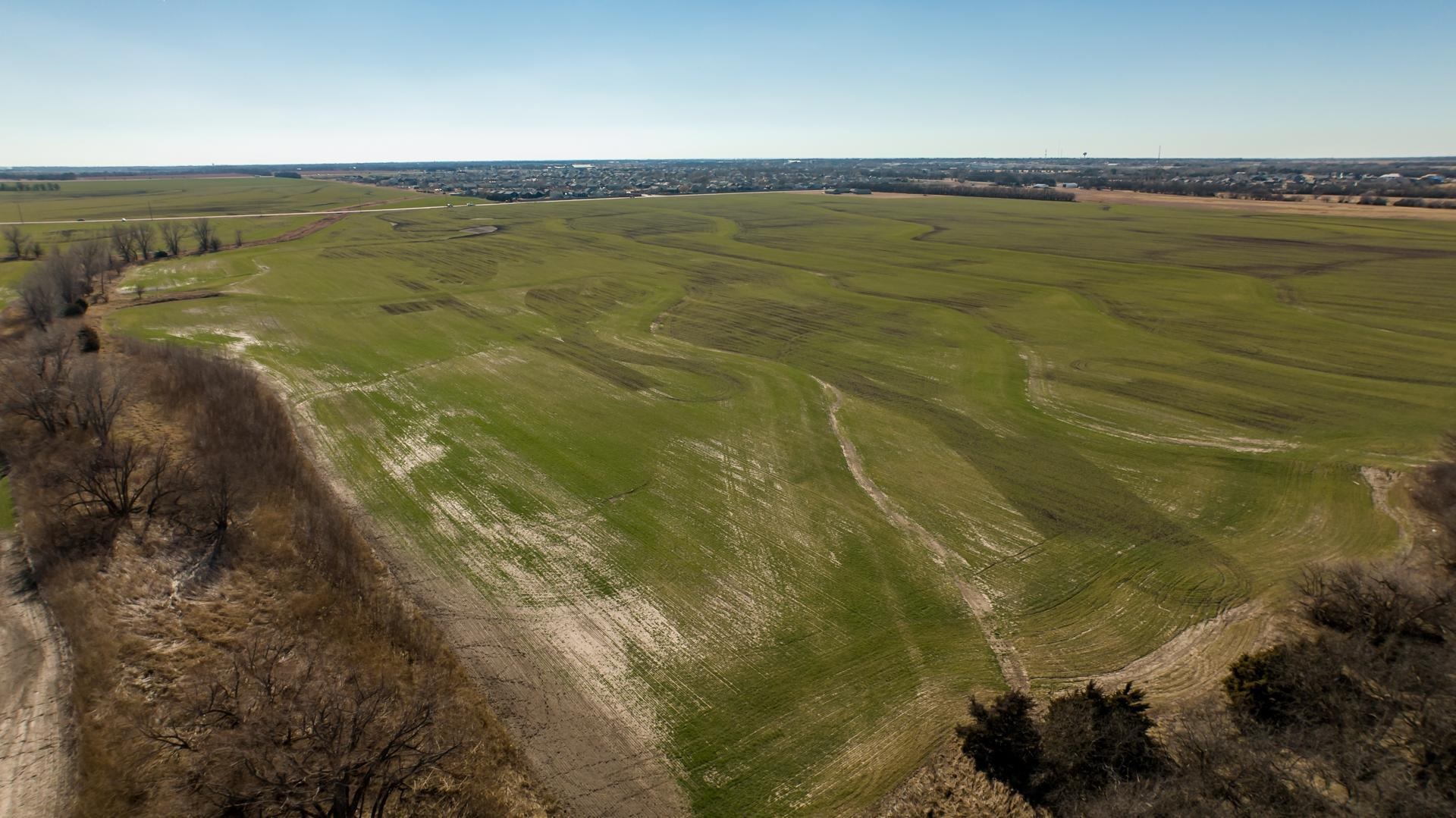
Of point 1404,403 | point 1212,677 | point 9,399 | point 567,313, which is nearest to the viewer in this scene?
point 1212,677

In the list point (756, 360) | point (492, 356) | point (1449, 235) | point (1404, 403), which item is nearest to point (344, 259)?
point (492, 356)

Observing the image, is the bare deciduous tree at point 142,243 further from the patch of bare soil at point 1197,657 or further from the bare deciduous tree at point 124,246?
the patch of bare soil at point 1197,657

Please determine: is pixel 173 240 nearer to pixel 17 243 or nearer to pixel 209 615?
pixel 17 243

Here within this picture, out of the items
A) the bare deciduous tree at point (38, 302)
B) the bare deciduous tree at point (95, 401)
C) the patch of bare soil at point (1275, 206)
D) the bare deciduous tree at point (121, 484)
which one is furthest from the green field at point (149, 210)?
the patch of bare soil at point (1275, 206)

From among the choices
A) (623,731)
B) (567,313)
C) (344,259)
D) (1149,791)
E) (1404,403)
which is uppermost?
(344,259)

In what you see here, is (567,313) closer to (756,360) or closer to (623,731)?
(756,360)

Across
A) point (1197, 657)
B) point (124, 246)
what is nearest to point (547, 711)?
point (1197, 657)
